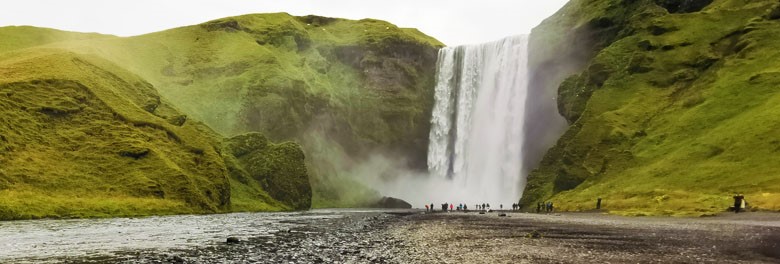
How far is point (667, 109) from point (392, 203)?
7529 centimetres

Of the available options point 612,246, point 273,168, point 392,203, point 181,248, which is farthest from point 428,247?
point 392,203

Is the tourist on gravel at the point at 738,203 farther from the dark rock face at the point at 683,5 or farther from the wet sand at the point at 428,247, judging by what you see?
the dark rock face at the point at 683,5

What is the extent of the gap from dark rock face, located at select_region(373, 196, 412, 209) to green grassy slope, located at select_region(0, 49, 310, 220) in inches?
1479

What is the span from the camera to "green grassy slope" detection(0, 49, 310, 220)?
76.4m

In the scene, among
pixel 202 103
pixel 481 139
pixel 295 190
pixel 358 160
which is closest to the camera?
pixel 295 190

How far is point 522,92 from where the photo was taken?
131750 mm

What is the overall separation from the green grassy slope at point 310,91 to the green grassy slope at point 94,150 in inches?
1458

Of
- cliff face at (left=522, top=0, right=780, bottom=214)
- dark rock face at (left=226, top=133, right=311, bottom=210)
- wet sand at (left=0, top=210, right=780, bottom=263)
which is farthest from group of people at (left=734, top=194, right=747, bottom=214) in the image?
dark rock face at (left=226, top=133, right=311, bottom=210)

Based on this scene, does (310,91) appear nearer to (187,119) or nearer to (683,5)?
(187,119)

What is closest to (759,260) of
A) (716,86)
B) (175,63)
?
(716,86)

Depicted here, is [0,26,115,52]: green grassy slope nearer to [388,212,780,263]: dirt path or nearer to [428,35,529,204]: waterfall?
[428,35,529,204]: waterfall

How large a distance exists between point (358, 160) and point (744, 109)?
114m

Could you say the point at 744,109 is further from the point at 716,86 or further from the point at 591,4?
the point at 591,4

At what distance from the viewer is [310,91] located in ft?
571
